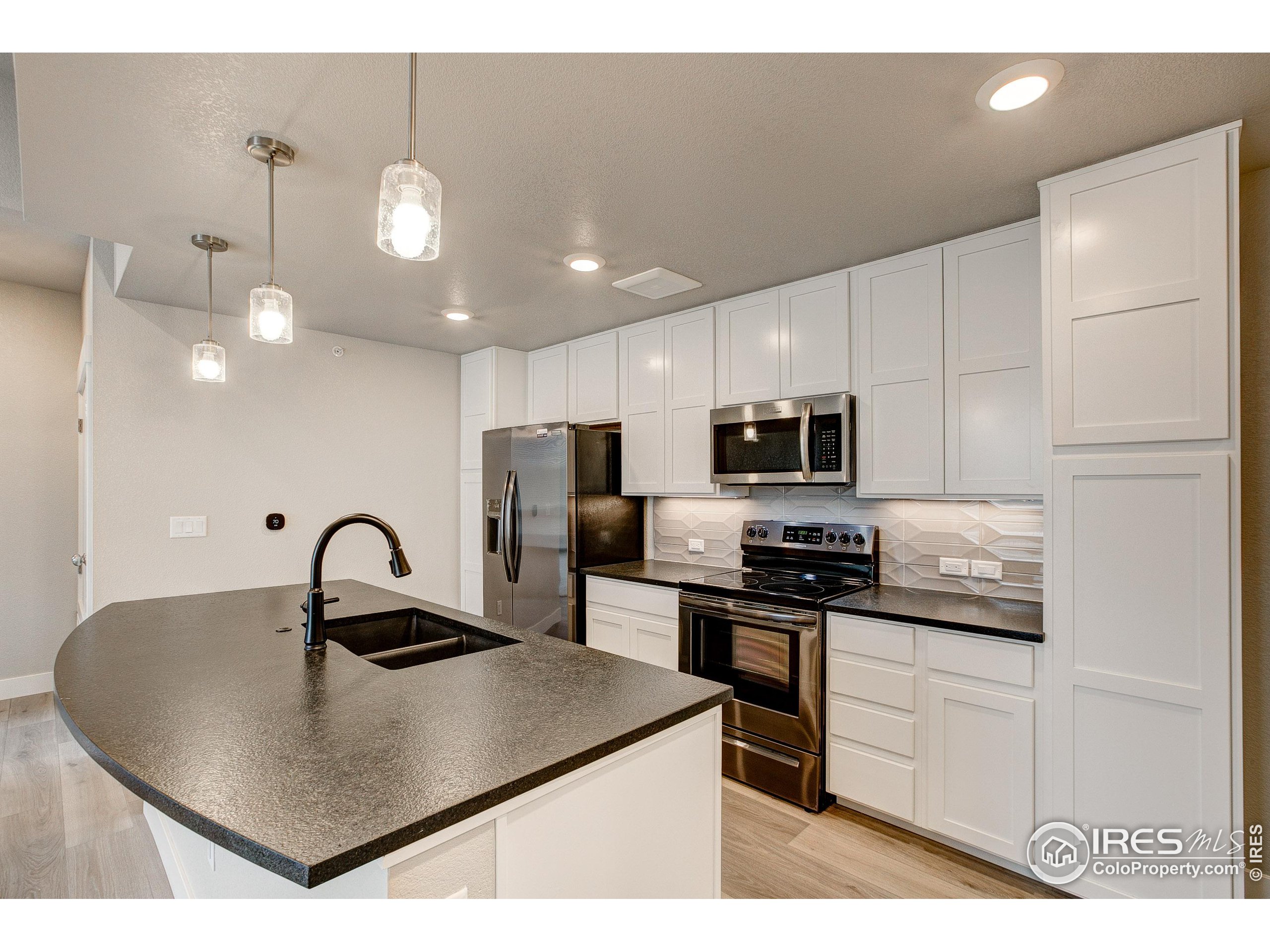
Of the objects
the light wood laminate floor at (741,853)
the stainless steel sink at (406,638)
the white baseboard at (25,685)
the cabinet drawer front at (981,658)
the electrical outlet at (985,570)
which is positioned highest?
the electrical outlet at (985,570)

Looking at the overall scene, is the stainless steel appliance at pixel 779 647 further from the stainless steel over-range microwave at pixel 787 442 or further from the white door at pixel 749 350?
the white door at pixel 749 350

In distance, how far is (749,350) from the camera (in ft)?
10.4

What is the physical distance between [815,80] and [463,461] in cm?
363

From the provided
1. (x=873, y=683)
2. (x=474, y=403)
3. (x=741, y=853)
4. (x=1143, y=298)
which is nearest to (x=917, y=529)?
(x=873, y=683)

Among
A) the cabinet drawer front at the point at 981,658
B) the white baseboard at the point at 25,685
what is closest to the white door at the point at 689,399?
the cabinet drawer front at the point at 981,658

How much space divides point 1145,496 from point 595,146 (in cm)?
182

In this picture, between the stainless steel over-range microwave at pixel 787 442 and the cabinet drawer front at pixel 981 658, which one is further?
the stainless steel over-range microwave at pixel 787 442

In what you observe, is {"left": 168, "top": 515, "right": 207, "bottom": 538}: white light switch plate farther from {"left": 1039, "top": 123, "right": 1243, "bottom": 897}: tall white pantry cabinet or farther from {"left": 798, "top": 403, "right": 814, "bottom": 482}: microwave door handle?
{"left": 1039, "top": 123, "right": 1243, "bottom": 897}: tall white pantry cabinet

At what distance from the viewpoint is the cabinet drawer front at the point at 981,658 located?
204 centimetres

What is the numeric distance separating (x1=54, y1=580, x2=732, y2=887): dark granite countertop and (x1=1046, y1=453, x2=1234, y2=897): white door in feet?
4.13

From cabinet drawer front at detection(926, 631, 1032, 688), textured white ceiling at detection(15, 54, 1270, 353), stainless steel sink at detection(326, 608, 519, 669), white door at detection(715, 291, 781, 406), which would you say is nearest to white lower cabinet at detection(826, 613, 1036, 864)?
cabinet drawer front at detection(926, 631, 1032, 688)

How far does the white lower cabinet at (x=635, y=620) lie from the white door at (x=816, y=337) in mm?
1153

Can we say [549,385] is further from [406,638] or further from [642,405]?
[406,638]

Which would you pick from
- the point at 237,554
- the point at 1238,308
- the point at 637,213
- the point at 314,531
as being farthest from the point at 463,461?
the point at 1238,308
